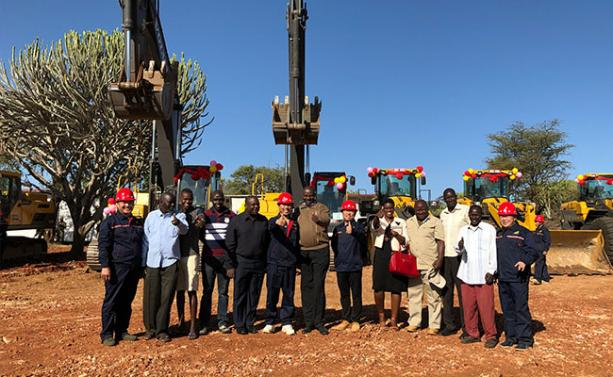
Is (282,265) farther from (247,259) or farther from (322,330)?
(322,330)

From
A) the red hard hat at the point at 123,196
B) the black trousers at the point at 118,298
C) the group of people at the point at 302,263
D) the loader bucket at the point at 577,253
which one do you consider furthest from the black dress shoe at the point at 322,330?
the loader bucket at the point at 577,253

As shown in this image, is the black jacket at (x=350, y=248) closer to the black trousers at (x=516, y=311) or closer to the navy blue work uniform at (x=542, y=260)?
the black trousers at (x=516, y=311)

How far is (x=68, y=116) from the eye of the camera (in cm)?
1462

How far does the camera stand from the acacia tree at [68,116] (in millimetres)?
14578

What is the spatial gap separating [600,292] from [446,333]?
4.82m

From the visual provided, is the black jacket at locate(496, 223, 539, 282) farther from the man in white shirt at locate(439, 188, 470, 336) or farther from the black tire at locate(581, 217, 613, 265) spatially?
the black tire at locate(581, 217, 613, 265)

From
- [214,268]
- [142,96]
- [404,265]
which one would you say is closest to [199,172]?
[142,96]

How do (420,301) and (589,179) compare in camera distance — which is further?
(589,179)

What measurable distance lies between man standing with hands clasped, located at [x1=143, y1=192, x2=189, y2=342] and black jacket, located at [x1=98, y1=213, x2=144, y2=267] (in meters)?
0.11

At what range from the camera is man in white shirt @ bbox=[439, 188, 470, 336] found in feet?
17.7

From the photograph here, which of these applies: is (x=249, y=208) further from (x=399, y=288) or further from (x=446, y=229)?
(x=446, y=229)

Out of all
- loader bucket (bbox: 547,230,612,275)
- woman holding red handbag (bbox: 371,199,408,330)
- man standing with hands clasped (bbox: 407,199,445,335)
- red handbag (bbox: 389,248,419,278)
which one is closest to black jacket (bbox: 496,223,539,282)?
man standing with hands clasped (bbox: 407,199,445,335)

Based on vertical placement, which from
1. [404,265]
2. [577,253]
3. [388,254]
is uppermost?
[388,254]

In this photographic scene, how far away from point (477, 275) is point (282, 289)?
7.52 ft
